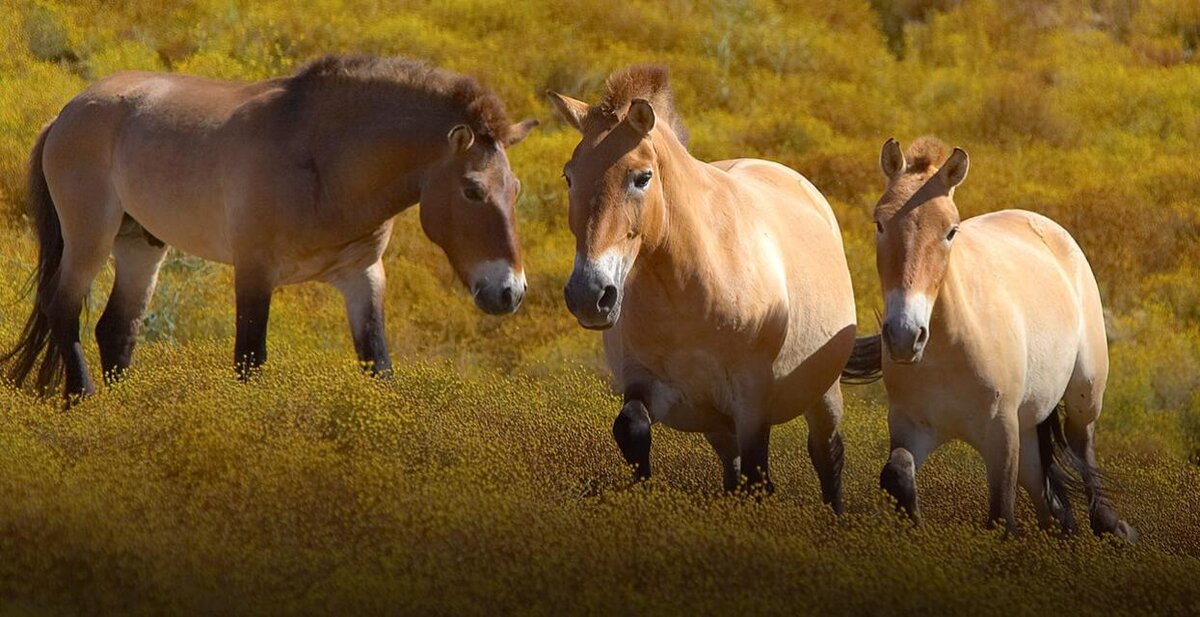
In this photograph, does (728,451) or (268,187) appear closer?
(728,451)

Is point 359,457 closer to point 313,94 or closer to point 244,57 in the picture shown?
point 313,94

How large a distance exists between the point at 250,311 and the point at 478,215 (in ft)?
4.17

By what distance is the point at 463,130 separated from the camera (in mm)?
7387

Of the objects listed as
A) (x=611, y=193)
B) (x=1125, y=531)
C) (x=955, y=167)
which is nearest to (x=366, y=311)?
(x=611, y=193)

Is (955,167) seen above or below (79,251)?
above

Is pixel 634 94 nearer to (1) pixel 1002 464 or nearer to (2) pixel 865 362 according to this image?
(1) pixel 1002 464

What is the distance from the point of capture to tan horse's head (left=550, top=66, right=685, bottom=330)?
5699 mm

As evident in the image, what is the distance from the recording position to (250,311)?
7840 millimetres

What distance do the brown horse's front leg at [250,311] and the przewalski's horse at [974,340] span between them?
300 cm

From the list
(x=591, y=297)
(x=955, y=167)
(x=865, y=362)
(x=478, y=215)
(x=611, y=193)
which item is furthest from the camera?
(x=865, y=362)

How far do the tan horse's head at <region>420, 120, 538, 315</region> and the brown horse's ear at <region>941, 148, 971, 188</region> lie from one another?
6.34 feet

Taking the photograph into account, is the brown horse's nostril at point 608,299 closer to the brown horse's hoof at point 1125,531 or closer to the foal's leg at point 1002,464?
the foal's leg at point 1002,464

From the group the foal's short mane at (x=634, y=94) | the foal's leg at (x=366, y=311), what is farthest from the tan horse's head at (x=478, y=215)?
the foal's short mane at (x=634, y=94)

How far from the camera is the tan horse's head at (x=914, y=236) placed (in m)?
6.09
